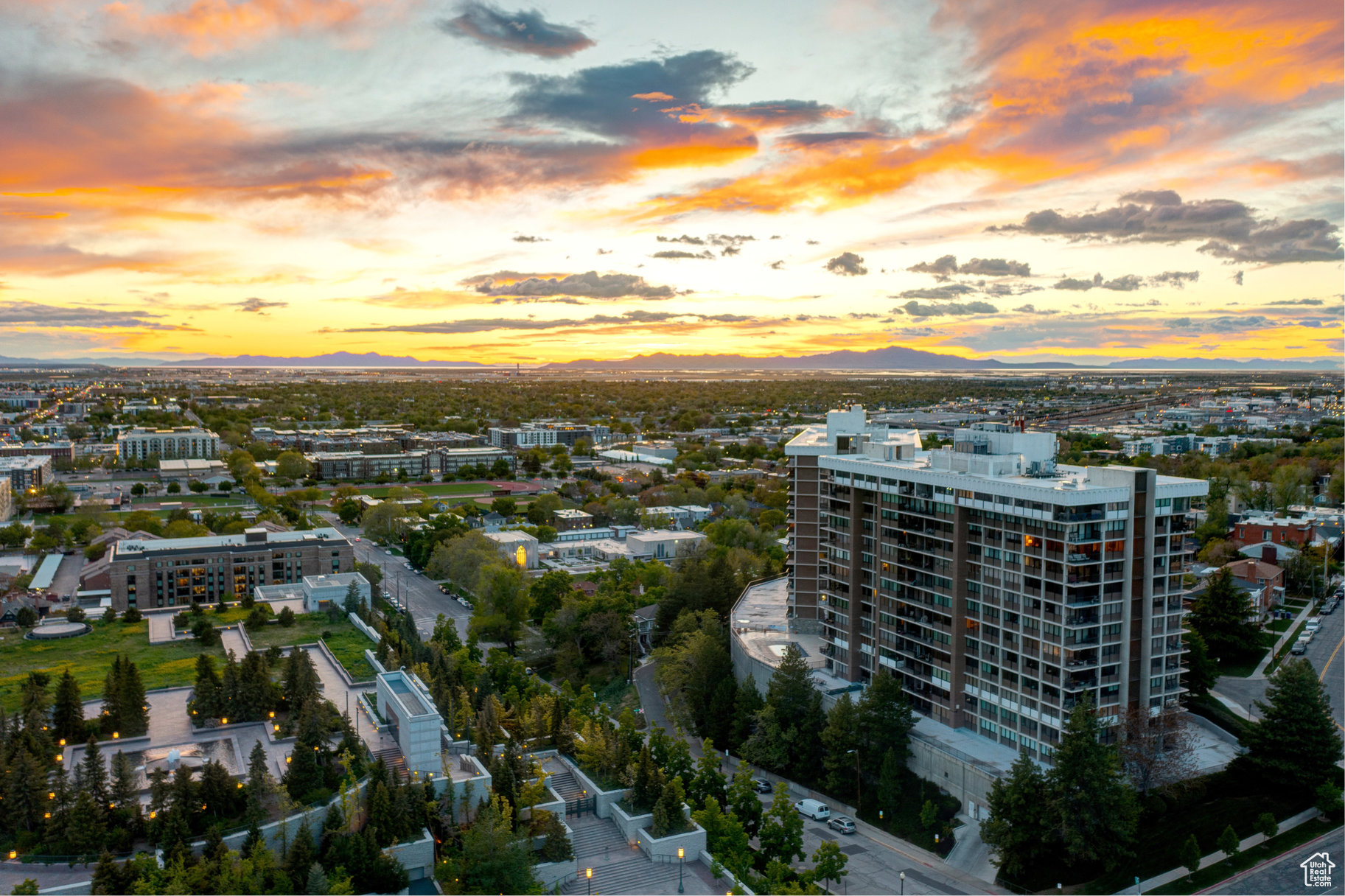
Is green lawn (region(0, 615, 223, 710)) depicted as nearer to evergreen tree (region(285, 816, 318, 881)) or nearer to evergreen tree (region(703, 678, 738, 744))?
evergreen tree (region(285, 816, 318, 881))

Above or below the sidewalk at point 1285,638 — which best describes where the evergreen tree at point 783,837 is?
above

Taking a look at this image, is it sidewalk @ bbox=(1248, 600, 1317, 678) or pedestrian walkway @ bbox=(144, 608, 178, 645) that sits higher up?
pedestrian walkway @ bbox=(144, 608, 178, 645)

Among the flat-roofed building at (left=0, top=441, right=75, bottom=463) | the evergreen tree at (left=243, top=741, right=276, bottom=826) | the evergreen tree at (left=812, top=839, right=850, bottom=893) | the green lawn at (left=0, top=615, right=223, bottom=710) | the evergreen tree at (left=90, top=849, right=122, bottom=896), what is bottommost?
the evergreen tree at (left=812, top=839, right=850, bottom=893)

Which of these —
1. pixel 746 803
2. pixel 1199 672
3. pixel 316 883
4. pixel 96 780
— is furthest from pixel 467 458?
pixel 316 883

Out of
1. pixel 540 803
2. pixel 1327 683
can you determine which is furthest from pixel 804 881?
pixel 1327 683

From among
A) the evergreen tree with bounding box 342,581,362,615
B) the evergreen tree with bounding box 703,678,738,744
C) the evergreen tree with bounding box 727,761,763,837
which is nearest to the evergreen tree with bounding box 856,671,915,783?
the evergreen tree with bounding box 727,761,763,837

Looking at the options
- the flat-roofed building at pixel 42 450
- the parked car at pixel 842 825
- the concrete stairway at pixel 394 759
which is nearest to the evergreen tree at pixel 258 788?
the concrete stairway at pixel 394 759
